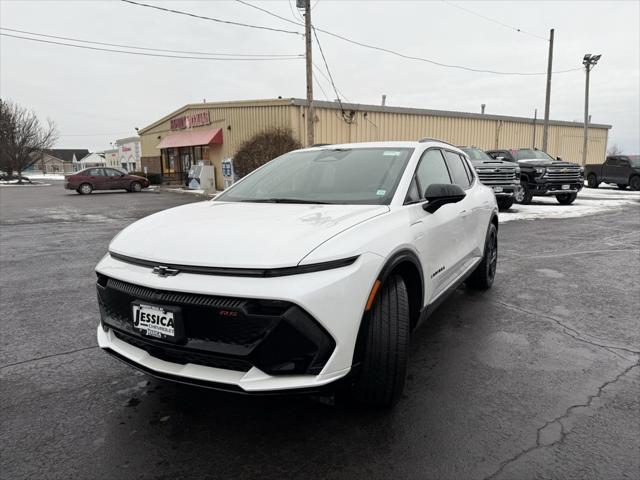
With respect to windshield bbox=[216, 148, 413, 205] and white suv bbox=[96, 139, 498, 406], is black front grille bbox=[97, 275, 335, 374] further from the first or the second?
windshield bbox=[216, 148, 413, 205]

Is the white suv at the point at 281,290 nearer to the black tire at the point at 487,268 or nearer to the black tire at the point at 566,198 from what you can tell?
the black tire at the point at 487,268

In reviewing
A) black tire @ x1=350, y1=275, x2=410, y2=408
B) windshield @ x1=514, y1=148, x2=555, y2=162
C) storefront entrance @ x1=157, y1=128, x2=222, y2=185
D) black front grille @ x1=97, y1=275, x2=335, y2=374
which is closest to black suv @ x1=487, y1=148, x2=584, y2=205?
windshield @ x1=514, y1=148, x2=555, y2=162

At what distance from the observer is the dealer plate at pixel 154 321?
7.38ft

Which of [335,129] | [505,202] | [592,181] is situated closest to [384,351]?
[505,202]

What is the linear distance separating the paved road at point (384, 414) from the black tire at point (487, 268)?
0.40 metres

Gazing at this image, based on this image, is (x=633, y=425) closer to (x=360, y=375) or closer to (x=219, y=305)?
(x=360, y=375)

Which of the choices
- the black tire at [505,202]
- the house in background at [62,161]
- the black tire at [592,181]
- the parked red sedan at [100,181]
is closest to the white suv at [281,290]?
the black tire at [505,202]

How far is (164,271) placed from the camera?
2.33 metres

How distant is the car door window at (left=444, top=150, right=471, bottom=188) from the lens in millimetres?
4410

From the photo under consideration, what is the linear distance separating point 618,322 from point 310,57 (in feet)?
48.5

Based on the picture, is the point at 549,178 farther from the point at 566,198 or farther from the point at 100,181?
the point at 100,181

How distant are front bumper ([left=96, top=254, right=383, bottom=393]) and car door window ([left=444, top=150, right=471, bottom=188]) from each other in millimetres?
2425

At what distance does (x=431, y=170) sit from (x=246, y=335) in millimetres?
2332

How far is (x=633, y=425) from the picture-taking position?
2.63 metres
